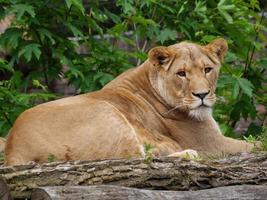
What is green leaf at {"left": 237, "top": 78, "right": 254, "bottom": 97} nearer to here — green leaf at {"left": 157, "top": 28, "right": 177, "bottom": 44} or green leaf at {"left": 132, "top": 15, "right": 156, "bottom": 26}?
green leaf at {"left": 157, "top": 28, "right": 177, "bottom": 44}

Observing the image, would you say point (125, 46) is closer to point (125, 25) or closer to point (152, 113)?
point (125, 25)

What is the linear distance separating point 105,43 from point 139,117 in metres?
2.09

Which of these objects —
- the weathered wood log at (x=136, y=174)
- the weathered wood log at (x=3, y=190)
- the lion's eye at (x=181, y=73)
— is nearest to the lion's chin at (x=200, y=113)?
the lion's eye at (x=181, y=73)

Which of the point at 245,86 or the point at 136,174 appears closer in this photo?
the point at 136,174

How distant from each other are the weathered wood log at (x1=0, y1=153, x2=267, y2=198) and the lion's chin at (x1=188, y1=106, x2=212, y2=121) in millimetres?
1640

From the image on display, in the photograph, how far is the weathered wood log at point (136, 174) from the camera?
4980mm

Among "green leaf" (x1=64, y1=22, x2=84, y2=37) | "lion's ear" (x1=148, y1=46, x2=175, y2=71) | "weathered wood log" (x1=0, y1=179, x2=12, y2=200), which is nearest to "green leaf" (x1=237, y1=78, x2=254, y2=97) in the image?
"lion's ear" (x1=148, y1=46, x2=175, y2=71)

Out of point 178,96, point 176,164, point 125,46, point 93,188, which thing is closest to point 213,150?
point 178,96

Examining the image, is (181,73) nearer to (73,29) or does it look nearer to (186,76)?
(186,76)

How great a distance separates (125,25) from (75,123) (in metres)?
2.45

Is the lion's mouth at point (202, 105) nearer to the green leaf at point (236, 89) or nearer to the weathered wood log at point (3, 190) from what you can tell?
the green leaf at point (236, 89)

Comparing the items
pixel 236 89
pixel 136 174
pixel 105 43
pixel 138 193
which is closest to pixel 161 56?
pixel 236 89

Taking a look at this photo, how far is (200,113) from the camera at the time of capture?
7047 mm

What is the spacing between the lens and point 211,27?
884cm
